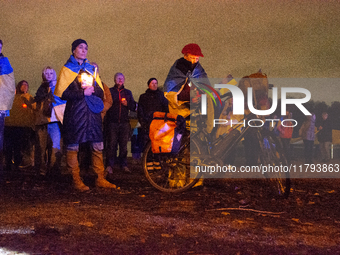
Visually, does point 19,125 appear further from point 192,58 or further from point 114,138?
point 192,58

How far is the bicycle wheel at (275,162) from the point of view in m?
5.37

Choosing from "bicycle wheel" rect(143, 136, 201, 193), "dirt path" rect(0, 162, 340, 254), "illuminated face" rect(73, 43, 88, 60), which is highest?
"illuminated face" rect(73, 43, 88, 60)

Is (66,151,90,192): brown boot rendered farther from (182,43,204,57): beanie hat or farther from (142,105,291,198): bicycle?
(182,43,204,57): beanie hat

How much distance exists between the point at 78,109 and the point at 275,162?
115 inches

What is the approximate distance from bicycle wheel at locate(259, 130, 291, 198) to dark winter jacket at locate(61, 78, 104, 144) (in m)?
2.54

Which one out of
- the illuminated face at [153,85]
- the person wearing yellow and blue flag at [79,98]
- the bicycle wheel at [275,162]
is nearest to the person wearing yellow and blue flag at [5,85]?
the person wearing yellow and blue flag at [79,98]

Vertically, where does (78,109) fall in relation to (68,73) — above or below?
below

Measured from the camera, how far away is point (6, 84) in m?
6.53

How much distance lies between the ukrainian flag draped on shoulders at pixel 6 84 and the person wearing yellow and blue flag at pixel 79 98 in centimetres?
105

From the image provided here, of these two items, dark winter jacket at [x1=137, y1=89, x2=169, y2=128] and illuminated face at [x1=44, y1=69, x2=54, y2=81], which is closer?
illuminated face at [x1=44, y1=69, x2=54, y2=81]

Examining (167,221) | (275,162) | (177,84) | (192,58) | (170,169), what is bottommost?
(167,221)

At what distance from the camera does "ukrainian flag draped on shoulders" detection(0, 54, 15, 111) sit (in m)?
6.48

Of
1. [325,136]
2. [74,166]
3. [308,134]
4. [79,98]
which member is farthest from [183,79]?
[325,136]

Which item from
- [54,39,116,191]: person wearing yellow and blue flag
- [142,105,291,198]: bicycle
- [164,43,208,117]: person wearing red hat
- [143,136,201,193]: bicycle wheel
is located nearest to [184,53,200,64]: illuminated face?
[164,43,208,117]: person wearing red hat
